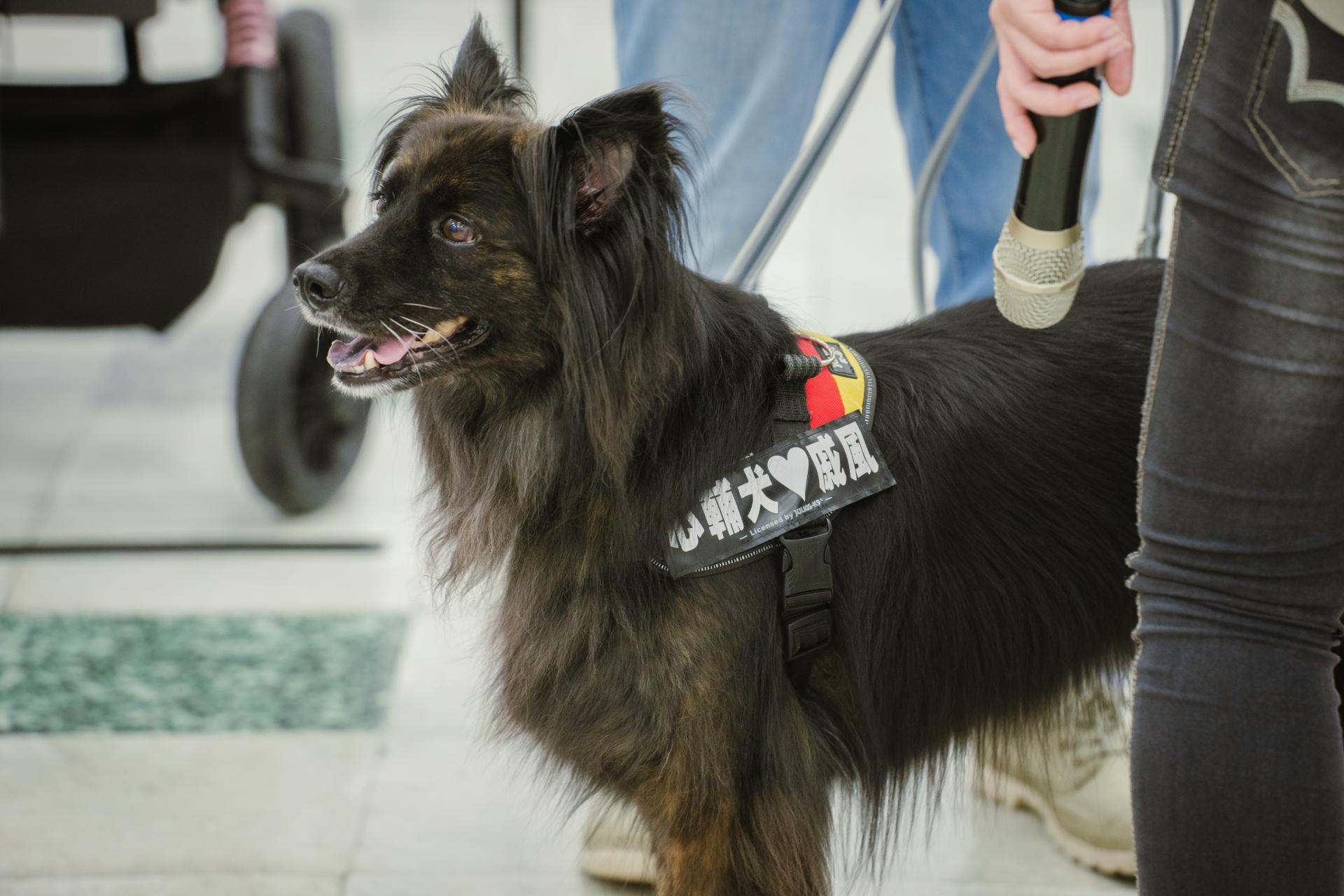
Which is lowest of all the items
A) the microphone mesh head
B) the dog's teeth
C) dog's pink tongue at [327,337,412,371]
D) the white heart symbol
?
the white heart symbol

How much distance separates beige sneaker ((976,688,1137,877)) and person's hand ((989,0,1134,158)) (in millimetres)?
1120

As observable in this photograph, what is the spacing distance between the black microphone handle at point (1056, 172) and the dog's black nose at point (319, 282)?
82 centimetres

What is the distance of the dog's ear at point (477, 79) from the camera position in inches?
73.1

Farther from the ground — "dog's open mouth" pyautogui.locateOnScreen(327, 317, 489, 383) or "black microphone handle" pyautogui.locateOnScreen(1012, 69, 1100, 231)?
"black microphone handle" pyautogui.locateOnScreen(1012, 69, 1100, 231)

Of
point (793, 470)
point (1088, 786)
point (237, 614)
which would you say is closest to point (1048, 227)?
point (793, 470)

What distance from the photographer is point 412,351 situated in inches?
64.2

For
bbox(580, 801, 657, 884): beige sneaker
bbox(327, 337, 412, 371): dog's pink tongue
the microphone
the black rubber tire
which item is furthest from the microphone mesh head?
the black rubber tire

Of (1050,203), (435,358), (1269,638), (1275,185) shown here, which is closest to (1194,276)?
(1275,185)

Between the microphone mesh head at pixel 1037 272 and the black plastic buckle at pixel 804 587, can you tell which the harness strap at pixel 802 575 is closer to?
the black plastic buckle at pixel 804 587

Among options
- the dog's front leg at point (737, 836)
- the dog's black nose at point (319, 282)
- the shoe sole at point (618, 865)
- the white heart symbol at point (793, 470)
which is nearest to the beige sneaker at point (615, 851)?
the shoe sole at point (618, 865)

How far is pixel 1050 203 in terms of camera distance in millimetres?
1287

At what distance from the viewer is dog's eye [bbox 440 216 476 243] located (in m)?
1.63

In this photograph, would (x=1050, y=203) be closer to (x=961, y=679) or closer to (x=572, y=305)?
(x=572, y=305)

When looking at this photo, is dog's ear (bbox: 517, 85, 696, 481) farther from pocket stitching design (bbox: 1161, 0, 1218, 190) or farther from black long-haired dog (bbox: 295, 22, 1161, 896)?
pocket stitching design (bbox: 1161, 0, 1218, 190)
